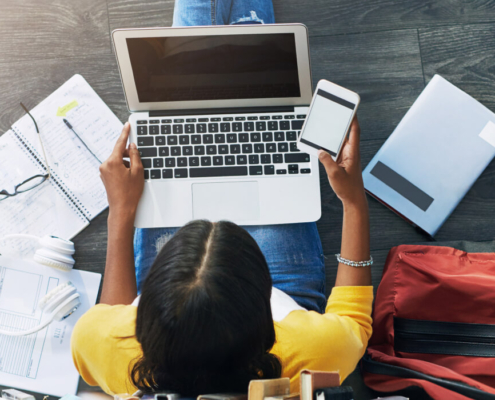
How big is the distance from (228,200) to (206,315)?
0.40m

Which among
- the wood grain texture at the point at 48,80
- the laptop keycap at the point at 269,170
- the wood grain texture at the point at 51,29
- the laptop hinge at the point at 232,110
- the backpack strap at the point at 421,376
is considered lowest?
the backpack strap at the point at 421,376

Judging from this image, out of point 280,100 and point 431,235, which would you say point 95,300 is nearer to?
point 280,100

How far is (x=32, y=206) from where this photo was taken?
1.00 metres

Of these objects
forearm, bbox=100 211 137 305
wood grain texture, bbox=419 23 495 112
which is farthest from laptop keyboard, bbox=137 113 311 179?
wood grain texture, bbox=419 23 495 112

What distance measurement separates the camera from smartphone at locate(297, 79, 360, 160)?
0.84m

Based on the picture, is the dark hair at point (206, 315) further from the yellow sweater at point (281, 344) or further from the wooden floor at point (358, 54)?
the wooden floor at point (358, 54)

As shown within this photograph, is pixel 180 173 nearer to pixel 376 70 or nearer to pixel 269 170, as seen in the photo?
pixel 269 170

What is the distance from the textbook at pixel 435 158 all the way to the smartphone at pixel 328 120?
0.74 feet

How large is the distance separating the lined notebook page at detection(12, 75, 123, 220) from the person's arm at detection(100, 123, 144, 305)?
15 centimetres

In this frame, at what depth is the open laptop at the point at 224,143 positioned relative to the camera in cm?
85

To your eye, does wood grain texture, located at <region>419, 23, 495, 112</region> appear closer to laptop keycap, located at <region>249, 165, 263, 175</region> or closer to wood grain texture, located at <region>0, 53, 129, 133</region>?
laptop keycap, located at <region>249, 165, 263, 175</region>

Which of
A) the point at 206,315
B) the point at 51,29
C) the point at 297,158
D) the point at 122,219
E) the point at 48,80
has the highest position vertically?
the point at 51,29

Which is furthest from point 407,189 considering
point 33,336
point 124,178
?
point 33,336

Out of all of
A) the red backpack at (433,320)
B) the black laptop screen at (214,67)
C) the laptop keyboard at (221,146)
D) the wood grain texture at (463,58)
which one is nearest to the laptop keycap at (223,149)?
the laptop keyboard at (221,146)
